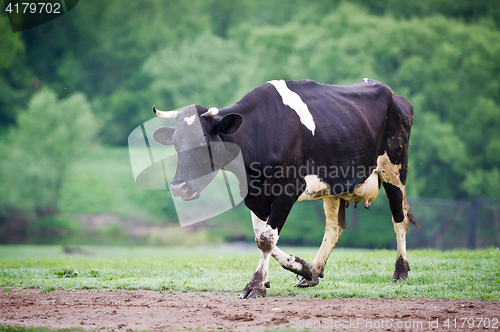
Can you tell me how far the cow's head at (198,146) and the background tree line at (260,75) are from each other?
25.3m

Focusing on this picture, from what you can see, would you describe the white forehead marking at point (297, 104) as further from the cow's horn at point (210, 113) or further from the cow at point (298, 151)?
the cow's horn at point (210, 113)

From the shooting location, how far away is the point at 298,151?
7008mm

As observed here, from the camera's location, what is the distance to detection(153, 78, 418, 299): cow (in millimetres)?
6652

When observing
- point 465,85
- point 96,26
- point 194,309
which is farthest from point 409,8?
point 194,309

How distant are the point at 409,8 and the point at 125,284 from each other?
134ft

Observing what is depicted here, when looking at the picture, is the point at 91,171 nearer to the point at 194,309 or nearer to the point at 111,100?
the point at 111,100

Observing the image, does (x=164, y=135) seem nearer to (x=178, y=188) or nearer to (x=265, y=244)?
(x=178, y=188)

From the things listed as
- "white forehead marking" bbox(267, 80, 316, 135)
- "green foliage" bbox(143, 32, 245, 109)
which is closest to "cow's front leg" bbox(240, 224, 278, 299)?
"white forehead marking" bbox(267, 80, 316, 135)

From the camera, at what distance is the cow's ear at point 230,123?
667cm

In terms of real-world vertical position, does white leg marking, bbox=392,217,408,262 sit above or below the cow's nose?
below

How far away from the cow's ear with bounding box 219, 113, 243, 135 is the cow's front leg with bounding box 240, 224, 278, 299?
1261 millimetres

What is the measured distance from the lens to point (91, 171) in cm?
4481

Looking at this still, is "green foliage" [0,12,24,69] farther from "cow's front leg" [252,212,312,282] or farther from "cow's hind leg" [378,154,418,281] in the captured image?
"cow's front leg" [252,212,312,282]

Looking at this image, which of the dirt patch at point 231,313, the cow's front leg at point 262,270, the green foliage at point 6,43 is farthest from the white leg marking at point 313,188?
the green foliage at point 6,43
